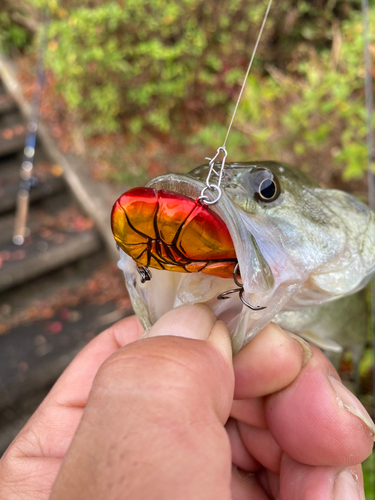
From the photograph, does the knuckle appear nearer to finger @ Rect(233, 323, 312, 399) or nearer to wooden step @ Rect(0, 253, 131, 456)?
finger @ Rect(233, 323, 312, 399)

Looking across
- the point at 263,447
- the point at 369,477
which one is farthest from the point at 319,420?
the point at 369,477

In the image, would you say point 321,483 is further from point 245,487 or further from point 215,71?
point 215,71

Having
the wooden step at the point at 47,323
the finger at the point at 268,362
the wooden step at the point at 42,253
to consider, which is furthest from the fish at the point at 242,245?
the wooden step at the point at 42,253

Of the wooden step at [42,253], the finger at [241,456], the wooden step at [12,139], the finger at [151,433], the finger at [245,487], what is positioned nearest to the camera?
the finger at [151,433]

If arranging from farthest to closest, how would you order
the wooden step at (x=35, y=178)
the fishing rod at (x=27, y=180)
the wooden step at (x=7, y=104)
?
the wooden step at (x=7, y=104) < the wooden step at (x=35, y=178) < the fishing rod at (x=27, y=180)

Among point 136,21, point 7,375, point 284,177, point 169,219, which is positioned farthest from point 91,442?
point 136,21

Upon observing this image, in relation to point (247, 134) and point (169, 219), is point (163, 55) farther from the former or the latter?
point (169, 219)

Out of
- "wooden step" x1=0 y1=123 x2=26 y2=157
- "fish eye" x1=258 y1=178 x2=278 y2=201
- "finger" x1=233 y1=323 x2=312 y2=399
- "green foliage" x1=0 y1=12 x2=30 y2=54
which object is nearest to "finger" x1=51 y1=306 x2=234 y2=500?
"finger" x1=233 y1=323 x2=312 y2=399

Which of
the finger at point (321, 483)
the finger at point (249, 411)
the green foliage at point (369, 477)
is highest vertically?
the finger at point (249, 411)

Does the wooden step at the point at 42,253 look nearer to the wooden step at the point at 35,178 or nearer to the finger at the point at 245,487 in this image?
the wooden step at the point at 35,178
